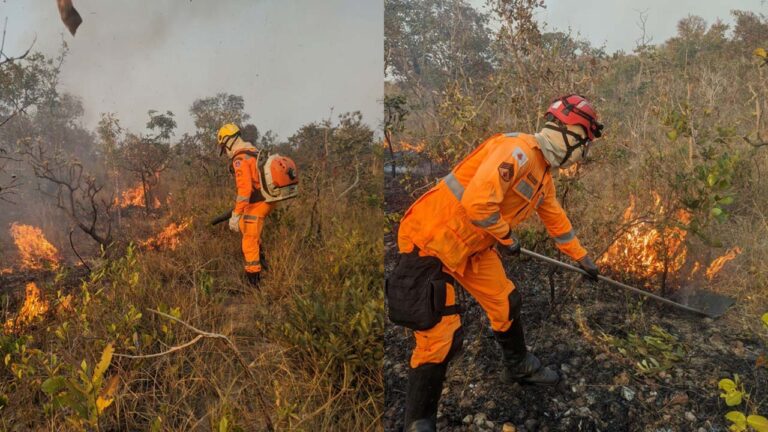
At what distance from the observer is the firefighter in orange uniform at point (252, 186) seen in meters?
4.00

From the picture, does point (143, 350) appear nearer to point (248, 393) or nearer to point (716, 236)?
point (248, 393)

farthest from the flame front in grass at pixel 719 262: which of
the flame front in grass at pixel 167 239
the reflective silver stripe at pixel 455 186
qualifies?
the flame front in grass at pixel 167 239

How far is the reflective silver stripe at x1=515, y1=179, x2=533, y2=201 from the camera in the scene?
206 centimetres

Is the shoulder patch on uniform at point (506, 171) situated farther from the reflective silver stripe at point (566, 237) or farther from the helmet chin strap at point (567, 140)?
the reflective silver stripe at point (566, 237)

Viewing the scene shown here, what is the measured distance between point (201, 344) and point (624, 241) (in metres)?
2.92

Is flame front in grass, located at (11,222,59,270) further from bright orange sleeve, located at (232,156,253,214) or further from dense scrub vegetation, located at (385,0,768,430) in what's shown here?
dense scrub vegetation, located at (385,0,768,430)

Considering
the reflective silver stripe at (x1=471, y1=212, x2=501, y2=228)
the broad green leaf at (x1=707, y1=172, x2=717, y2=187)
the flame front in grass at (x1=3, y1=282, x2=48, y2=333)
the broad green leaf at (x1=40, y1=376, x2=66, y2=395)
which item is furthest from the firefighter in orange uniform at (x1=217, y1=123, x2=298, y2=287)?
the broad green leaf at (x1=707, y1=172, x2=717, y2=187)

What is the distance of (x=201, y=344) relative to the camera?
2.46 meters

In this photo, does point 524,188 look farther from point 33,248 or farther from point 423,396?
point 33,248

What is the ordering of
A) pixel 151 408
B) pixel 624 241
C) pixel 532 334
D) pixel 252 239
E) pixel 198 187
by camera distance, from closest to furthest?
pixel 151 408 → pixel 532 334 → pixel 624 241 → pixel 252 239 → pixel 198 187

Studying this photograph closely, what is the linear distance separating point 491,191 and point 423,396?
3.18ft

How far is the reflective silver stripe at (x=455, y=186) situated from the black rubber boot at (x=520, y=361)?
801 millimetres

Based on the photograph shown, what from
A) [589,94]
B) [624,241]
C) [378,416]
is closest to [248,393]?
[378,416]

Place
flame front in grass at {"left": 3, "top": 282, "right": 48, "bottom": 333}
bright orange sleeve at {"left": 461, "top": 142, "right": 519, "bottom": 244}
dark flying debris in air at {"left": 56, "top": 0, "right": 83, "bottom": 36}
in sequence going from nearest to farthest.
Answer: bright orange sleeve at {"left": 461, "top": 142, "right": 519, "bottom": 244}, dark flying debris in air at {"left": 56, "top": 0, "right": 83, "bottom": 36}, flame front in grass at {"left": 3, "top": 282, "right": 48, "bottom": 333}
